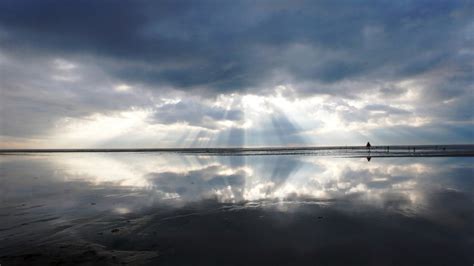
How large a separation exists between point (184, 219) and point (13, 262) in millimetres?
5784

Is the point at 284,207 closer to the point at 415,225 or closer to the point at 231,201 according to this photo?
the point at 231,201

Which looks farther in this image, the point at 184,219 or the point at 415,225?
the point at 184,219

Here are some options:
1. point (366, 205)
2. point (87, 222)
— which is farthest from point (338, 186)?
point (87, 222)

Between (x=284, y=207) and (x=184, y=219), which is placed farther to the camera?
(x=284, y=207)

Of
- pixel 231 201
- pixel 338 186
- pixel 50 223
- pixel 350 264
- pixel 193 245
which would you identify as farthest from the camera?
pixel 338 186

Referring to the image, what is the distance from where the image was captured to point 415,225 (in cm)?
980

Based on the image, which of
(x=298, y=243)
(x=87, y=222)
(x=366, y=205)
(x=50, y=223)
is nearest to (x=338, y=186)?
(x=366, y=205)

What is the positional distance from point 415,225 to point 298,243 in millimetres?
5375

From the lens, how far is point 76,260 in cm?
712

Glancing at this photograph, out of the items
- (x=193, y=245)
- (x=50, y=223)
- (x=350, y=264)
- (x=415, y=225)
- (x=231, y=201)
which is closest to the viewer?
(x=350, y=264)

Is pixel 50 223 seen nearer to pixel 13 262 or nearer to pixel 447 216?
pixel 13 262

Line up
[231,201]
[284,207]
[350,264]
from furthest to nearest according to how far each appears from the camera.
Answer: [231,201], [284,207], [350,264]

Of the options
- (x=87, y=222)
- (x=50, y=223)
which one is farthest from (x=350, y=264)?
(x=50, y=223)

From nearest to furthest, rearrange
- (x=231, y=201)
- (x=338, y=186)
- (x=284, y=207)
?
(x=284, y=207)
(x=231, y=201)
(x=338, y=186)
